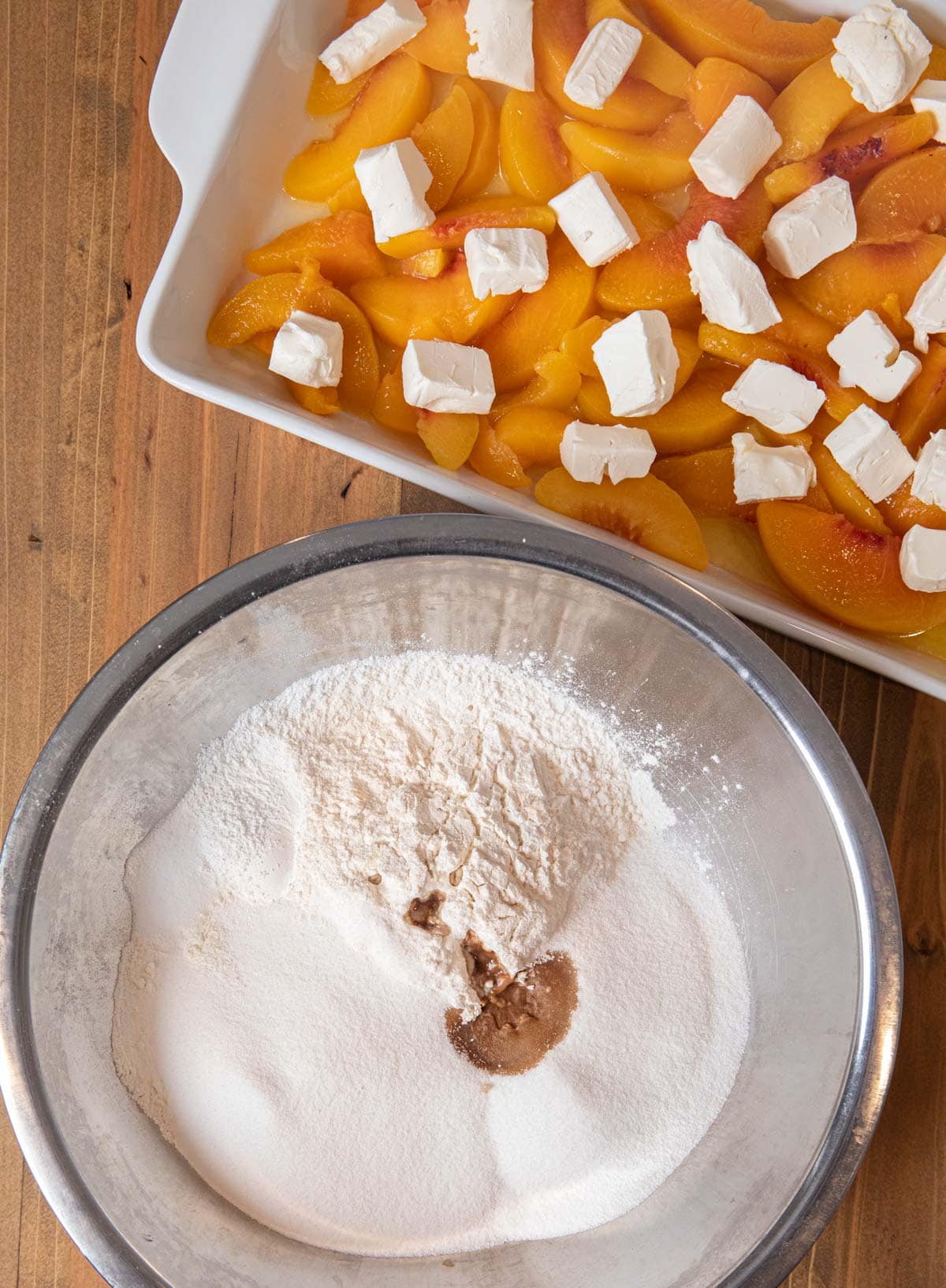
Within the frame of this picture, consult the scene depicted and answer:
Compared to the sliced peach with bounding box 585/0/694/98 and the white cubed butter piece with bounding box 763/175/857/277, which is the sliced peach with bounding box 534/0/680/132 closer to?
the sliced peach with bounding box 585/0/694/98

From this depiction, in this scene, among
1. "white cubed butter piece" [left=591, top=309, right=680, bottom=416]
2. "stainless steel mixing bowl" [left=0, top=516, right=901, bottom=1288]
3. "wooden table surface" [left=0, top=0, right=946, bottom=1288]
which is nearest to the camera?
"stainless steel mixing bowl" [left=0, top=516, right=901, bottom=1288]

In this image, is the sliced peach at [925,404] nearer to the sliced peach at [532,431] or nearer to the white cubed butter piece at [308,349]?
the sliced peach at [532,431]

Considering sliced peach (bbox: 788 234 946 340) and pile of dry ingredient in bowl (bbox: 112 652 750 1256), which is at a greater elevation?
sliced peach (bbox: 788 234 946 340)

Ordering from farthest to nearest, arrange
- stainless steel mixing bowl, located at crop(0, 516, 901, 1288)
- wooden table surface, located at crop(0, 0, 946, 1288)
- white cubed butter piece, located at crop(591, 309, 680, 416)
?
wooden table surface, located at crop(0, 0, 946, 1288) < white cubed butter piece, located at crop(591, 309, 680, 416) < stainless steel mixing bowl, located at crop(0, 516, 901, 1288)

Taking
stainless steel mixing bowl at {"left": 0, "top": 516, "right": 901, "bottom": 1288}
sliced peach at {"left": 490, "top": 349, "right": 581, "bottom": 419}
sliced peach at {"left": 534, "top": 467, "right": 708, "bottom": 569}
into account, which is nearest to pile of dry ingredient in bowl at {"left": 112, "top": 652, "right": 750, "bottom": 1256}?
stainless steel mixing bowl at {"left": 0, "top": 516, "right": 901, "bottom": 1288}

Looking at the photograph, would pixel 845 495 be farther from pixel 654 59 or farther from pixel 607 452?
pixel 654 59

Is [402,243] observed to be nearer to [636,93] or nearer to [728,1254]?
[636,93]

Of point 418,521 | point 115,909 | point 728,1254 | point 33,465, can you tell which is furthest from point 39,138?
point 728,1254
